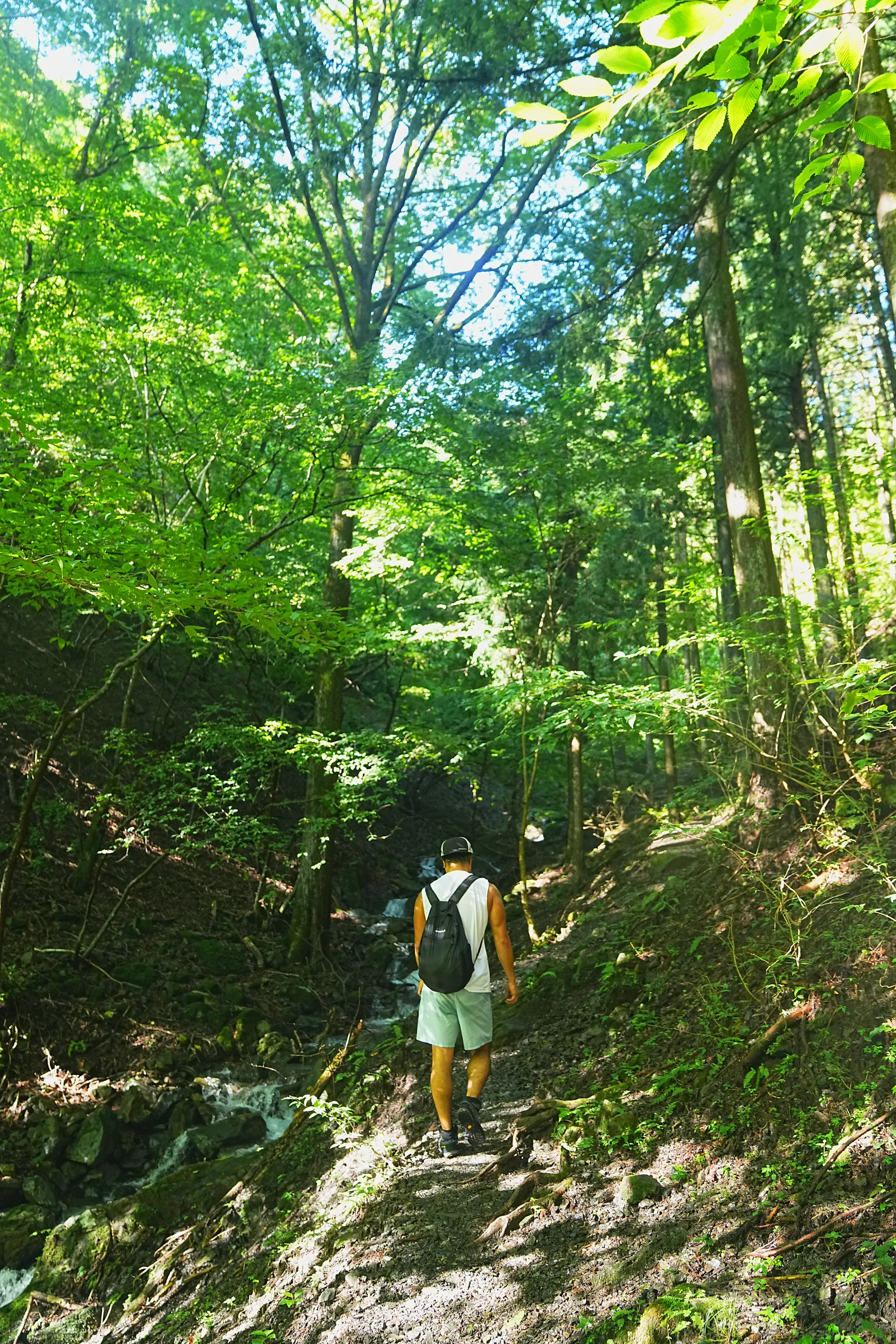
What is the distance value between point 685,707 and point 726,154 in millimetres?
4873

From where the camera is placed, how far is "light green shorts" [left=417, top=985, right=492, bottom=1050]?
4.47 metres

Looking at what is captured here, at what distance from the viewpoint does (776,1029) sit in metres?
4.16

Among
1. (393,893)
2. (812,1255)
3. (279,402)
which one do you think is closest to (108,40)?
(279,402)

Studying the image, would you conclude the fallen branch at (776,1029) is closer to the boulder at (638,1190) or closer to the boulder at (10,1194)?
the boulder at (638,1190)

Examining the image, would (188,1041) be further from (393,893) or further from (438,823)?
(438,823)

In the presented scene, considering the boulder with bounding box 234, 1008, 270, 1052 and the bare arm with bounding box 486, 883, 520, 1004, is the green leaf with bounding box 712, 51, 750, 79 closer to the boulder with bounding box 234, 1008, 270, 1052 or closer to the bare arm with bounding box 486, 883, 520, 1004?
the bare arm with bounding box 486, 883, 520, 1004

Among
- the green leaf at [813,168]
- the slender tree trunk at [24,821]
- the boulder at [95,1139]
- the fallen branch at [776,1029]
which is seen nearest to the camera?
the green leaf at [813,168]

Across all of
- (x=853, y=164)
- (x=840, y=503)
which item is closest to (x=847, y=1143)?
(x=853, y=164)

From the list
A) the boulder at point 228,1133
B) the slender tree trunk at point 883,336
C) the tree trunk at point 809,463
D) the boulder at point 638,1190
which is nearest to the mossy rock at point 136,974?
the boulder at point 228,1133

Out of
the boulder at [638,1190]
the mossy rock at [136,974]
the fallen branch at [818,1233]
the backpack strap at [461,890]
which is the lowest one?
the boulder at [638,1190]

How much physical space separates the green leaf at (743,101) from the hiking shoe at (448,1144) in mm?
4864

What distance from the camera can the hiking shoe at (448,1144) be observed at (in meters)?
4.48

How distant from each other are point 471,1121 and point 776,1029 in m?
1.84

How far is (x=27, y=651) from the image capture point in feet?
43.8
